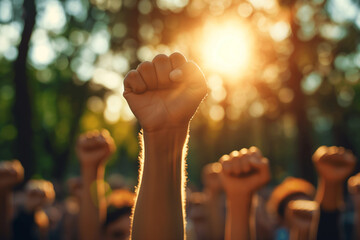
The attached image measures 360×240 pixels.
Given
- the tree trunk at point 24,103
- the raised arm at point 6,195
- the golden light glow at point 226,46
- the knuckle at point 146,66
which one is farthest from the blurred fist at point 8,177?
the golden light glow at point 226,46

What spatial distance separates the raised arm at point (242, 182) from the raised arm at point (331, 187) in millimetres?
596

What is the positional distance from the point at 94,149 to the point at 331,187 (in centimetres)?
208

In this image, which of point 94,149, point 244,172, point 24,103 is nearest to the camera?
point 244,172

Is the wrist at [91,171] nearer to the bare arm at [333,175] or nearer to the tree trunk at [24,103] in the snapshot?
the bare arm at [333,175]

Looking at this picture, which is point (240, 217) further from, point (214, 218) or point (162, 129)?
point (214, 218)

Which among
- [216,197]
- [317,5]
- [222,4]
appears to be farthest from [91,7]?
[216,197]

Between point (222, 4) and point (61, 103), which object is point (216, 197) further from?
point (61, 103)

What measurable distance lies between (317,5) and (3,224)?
1219 centimetres

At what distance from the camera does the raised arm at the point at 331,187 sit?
266cm

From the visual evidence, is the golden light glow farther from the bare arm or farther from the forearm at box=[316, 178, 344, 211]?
the forearm at box=[316, 178, 344, 211]

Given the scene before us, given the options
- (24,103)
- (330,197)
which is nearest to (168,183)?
(330,197)

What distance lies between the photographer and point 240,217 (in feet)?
8.11

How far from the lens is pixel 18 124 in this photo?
11.3 meters

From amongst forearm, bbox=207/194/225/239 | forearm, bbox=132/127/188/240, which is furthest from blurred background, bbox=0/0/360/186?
forearm, bbox=132/127/188/240
